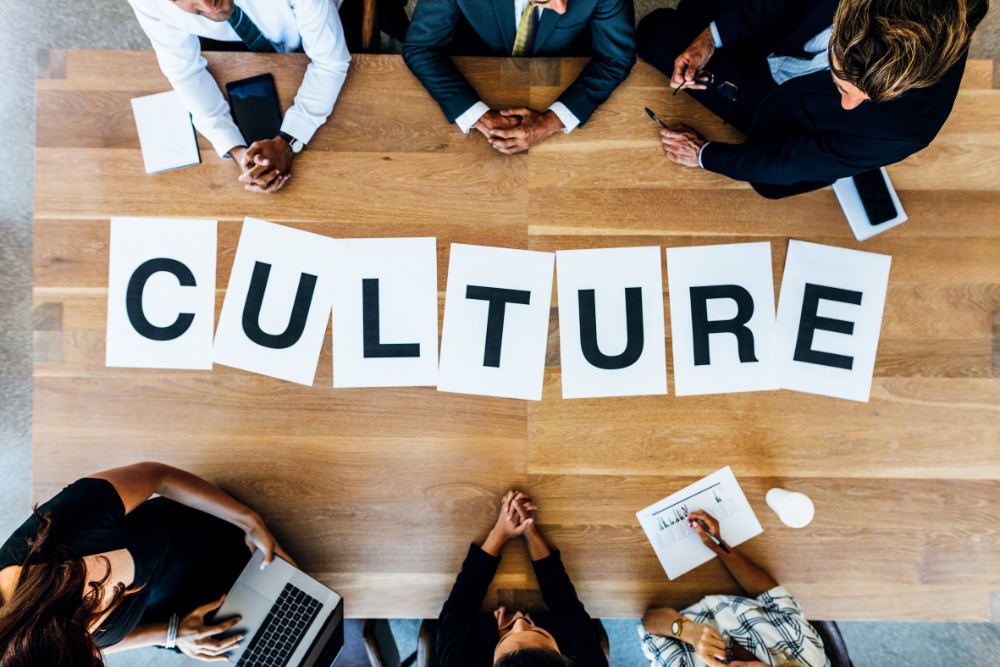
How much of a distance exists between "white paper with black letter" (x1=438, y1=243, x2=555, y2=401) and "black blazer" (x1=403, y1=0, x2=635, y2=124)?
38 centimetres

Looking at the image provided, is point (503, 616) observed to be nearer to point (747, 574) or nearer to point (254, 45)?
point (747, 574)

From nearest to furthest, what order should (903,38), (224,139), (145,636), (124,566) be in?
(903,38) < (124,566) < (145,636) < (224,139)

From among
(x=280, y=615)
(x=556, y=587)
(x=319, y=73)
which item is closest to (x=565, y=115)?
(x=319, y=73)

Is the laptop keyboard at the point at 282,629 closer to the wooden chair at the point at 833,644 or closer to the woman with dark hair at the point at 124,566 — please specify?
the woman with dark hair at the point at 124,566

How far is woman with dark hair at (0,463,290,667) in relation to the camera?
959 mm

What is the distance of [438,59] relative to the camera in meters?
1.36

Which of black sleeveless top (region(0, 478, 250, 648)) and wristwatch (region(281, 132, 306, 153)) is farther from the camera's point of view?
wristwatch (region(281, 132, 306, 153))

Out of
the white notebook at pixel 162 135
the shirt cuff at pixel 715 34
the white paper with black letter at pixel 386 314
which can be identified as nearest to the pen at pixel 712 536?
the white paper with black letter at pixel 386 314

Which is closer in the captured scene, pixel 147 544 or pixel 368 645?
pixel 147 544

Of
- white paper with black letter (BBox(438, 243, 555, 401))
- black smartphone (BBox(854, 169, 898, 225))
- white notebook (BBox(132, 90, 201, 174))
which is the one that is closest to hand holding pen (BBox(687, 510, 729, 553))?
white paper with black letter (BBox(438, 243, 555, 401))

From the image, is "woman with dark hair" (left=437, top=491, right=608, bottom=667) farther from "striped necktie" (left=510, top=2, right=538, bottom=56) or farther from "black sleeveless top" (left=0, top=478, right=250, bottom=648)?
"striped necktie" (left=510, top=2, right=538, bottom=56)

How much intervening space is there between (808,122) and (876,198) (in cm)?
29

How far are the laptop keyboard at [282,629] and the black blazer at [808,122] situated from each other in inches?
57.6

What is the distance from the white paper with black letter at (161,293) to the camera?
54.9 inches
